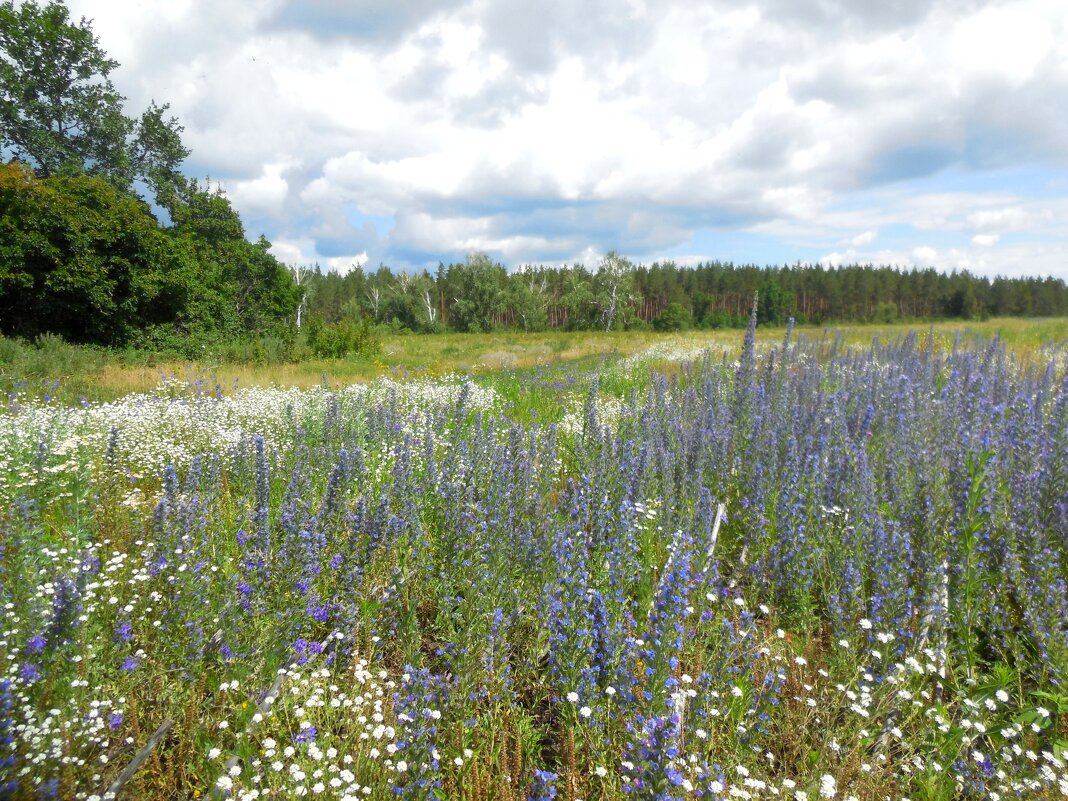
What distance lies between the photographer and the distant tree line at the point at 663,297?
7488 cm

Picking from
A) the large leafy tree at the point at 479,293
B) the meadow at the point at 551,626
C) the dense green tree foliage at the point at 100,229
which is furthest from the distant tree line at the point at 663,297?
the meadow at the point at 551,626

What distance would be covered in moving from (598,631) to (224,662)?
188 centimetres

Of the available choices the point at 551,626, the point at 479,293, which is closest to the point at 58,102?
the point at 551,626

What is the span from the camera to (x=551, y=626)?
116 inches

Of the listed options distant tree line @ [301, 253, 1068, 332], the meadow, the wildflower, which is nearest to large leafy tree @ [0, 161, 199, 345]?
the meadow

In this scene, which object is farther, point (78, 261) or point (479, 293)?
point (479, 293)

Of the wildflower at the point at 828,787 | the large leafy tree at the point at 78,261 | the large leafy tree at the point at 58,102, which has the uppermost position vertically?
the large leafy tree at the point at 58,102

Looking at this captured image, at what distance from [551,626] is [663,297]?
88012 mm

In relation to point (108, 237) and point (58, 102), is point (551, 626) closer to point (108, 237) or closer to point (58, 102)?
point (108, 237)

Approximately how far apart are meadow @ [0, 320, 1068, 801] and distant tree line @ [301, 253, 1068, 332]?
6791 centimetres

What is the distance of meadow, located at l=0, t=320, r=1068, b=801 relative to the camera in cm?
234

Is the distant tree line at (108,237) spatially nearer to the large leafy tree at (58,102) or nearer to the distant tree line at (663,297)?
the large leafy tree at (58,102)

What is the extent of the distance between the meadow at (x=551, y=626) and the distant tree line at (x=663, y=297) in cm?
6791

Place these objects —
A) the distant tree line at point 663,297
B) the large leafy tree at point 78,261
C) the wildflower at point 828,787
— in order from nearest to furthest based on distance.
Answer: the wildflower at point 828,787 < the large leafy tree at point 78,261 < the distant tree line at point 663,297
